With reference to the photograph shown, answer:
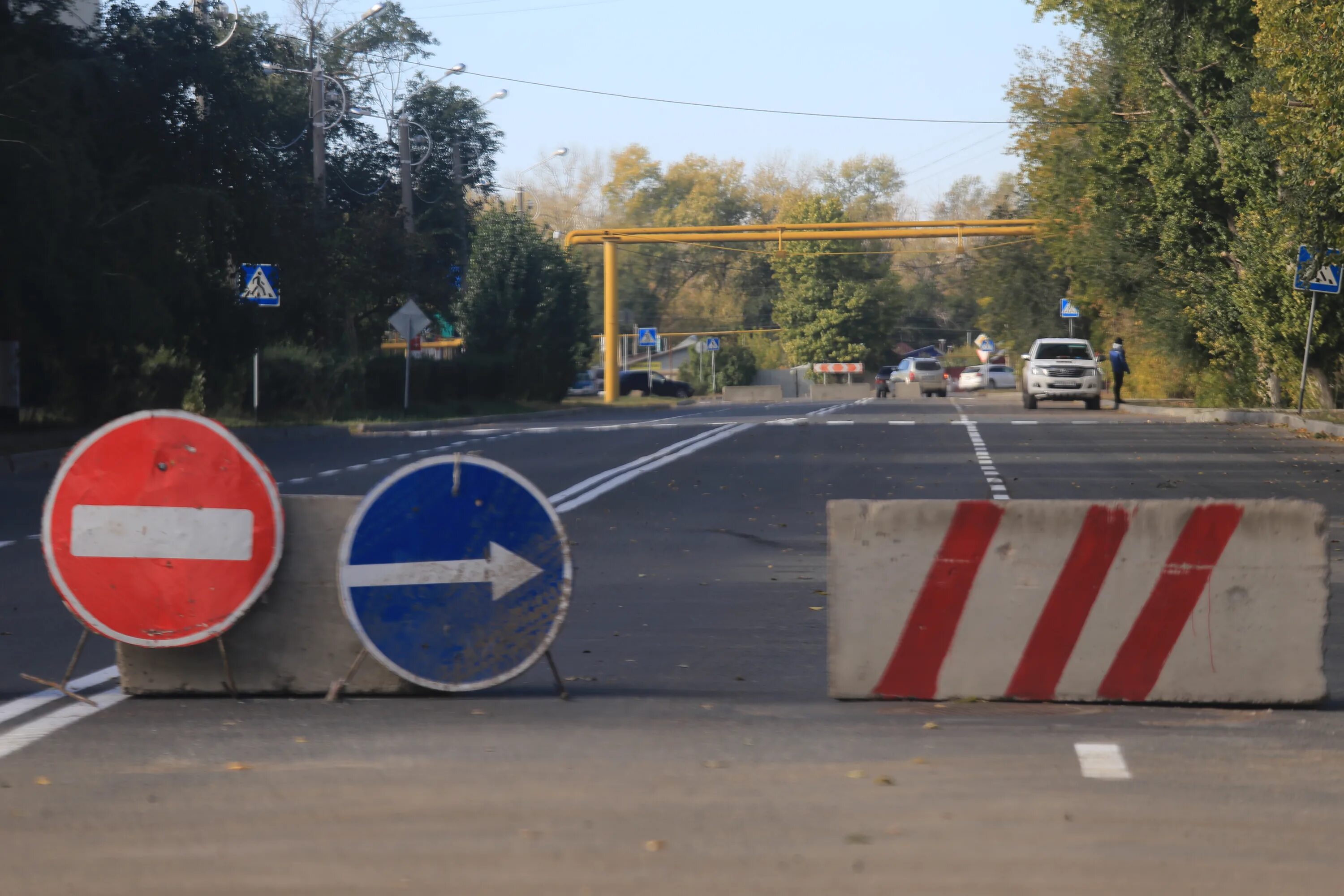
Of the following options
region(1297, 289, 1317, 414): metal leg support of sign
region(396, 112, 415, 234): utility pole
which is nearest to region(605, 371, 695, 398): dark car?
region(396, 112, 415, 234): utility pole

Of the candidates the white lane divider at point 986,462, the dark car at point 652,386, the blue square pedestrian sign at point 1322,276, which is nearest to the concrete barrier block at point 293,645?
the white lane divider at point 986,462

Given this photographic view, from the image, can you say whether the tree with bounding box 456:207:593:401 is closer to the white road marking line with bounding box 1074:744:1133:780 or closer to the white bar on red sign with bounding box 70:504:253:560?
the white bar on red sign with bounding box 70:504:253:560

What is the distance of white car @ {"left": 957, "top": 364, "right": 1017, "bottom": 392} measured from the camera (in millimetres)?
94062

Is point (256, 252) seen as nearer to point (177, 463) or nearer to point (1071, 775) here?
point (177, 463)

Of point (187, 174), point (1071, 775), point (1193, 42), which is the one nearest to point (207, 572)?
point (1071, 775)

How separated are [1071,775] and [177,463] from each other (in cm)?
340

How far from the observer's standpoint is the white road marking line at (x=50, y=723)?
19.3 feet

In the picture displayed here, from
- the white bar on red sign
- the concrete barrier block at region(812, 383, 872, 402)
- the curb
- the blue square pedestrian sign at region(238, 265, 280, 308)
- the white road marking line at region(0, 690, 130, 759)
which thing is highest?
the blue square pedestrian sign at region(238, 265, 280, 308)

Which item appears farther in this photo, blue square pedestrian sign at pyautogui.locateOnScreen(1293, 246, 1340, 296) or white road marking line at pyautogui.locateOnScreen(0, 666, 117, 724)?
blue square pedestrian sign at pyautogui.locateOnScreen(1293, 246, 1340, 296)

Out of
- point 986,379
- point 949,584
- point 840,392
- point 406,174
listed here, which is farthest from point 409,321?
point 840,392

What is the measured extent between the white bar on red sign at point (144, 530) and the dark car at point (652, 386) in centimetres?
Answer: 8037

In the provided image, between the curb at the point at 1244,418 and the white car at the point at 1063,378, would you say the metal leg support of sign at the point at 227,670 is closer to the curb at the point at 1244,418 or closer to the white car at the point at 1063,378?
the curb at the point at 1244,418

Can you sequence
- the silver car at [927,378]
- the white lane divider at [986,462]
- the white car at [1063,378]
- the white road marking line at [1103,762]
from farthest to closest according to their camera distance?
the silver car at [927,378] → the white car at [1063,378] → the white lane divider at [986,462] → the white road marking line at [1103,762]

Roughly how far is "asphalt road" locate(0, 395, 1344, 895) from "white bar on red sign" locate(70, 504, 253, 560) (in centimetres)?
61
